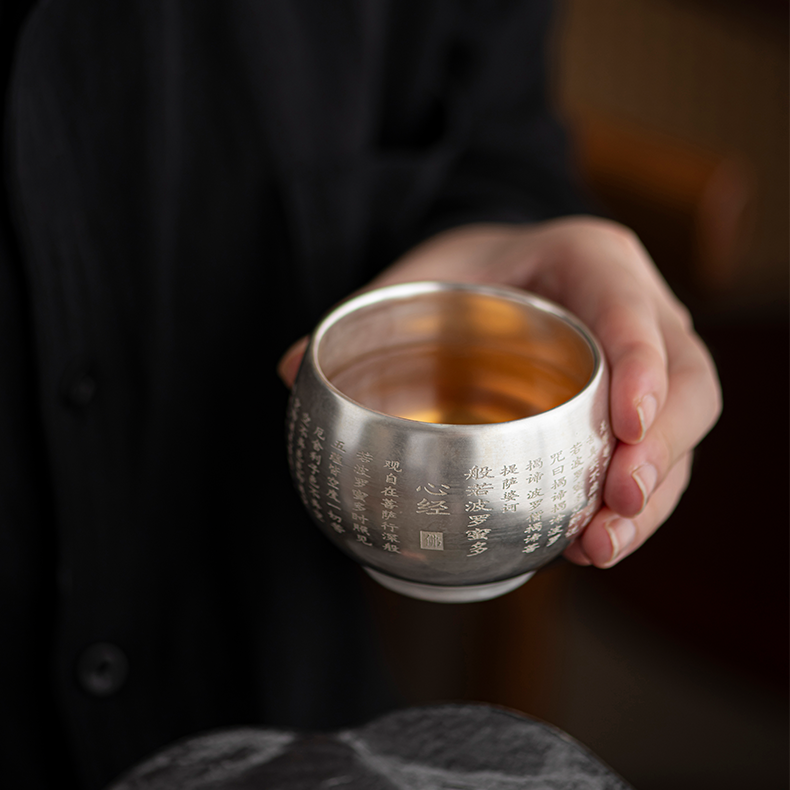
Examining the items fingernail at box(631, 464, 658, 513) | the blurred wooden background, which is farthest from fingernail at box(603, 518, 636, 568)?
the blurred wooden background

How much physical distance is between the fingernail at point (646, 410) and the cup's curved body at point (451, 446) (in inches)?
0.6

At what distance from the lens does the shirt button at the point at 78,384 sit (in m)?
0.48

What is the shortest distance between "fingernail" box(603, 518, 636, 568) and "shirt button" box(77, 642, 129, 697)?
14.1 inches

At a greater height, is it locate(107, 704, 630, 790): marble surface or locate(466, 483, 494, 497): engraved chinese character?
locate(466, 483, 494, 497): engraved chinese character

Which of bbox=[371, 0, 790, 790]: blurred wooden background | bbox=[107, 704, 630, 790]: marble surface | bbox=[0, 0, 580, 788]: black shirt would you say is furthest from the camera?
bbox=[371, 0, 790, 790]: blurred wooden background

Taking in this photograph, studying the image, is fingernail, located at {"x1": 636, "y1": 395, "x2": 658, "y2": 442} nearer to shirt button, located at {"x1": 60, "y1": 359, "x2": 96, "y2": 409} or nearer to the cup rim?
the cup rim

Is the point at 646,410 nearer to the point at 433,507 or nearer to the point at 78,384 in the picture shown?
the point at 433,507

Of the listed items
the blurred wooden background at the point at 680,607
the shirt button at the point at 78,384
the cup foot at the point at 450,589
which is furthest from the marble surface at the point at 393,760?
the blurred wooden background at the point at 680,607

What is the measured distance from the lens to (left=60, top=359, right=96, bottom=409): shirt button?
48 centimetres

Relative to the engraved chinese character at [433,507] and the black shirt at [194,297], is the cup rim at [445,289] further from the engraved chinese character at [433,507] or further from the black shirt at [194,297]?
the black shirt at [194,297]

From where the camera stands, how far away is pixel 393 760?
0.31 metres

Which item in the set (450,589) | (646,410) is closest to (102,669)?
(450,589)

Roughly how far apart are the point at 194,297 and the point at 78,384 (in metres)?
0.11

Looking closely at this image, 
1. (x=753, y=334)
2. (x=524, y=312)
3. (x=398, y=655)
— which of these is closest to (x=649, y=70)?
(x=753, y=334)
